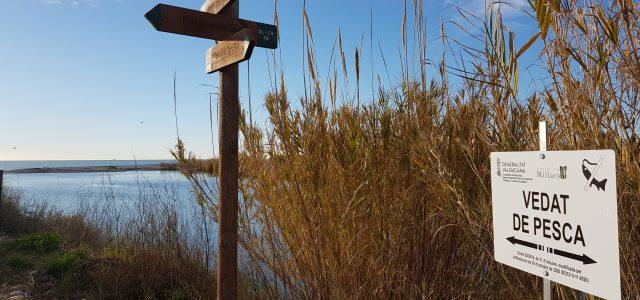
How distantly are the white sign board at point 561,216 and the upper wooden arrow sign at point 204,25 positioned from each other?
4.29 ft

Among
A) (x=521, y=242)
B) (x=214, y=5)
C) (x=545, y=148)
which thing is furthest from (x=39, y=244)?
(x=545, y=148)

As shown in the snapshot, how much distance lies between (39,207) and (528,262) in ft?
30.8

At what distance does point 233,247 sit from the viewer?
2.68 metres

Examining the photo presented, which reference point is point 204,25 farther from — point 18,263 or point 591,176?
point 18,263

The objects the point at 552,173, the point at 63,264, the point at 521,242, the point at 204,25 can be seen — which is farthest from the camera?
the point at 63,264

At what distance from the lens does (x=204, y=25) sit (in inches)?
99.7

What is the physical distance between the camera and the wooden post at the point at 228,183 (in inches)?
105

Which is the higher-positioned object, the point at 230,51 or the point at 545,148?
the point at 230,51

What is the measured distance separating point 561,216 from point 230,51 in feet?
5.85

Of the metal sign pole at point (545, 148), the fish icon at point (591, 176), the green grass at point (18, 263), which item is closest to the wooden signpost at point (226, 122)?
the metal sign pole at point (545, 148)

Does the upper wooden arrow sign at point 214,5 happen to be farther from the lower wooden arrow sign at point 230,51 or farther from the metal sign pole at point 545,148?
the metal sign pole at point 545,148

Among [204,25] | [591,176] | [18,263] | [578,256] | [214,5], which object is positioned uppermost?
[214,5]

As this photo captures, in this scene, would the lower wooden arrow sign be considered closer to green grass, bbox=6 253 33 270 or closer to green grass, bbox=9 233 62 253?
green grass, bbox=6 253 33 270

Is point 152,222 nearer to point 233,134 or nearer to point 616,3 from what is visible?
point 233,134
